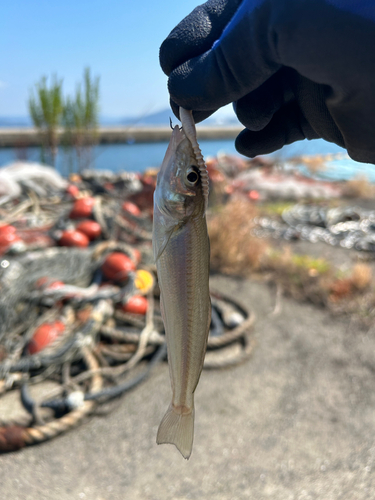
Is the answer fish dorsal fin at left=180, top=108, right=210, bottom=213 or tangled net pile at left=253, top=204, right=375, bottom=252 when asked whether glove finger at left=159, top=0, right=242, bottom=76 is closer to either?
fish dorsal fin at left=180, top=108, right=210, bottom=213

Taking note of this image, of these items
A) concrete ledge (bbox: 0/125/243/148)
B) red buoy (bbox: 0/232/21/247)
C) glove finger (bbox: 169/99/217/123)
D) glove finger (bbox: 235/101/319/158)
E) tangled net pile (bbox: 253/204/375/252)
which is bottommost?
concrete ledge (bbox: 0/125/243/148)

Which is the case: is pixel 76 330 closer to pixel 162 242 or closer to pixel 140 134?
pixel 162 242

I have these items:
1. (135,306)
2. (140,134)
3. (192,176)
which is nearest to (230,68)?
(192,176)

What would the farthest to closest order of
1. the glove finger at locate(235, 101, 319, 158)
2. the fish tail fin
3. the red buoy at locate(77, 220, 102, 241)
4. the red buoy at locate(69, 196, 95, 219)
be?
the red buoy at locate(69, 196, 95, 219) → the red buoy at locate(77, 220, 102, 241) → the glove finger at locate(235, 101, 319, 158) → the fish tail fin

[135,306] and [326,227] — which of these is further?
[326,227]

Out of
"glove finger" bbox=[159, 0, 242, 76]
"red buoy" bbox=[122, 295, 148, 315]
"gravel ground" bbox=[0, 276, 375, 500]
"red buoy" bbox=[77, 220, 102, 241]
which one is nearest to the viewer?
"glove finger" bbox=[159, 0, 242, 76]

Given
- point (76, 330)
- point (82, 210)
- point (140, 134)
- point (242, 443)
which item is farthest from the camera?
point (140, 134)

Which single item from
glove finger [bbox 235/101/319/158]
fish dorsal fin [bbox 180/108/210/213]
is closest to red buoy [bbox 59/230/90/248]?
glove finger [bbox 235/101/319/158]

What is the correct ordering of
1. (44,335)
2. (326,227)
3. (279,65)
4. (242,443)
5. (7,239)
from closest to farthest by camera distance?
(279,65) < (242,443) < (44,335) < (7,239) < (326,227)

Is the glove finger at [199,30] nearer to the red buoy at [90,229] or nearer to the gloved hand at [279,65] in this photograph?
the gloved hand at [279,65]
